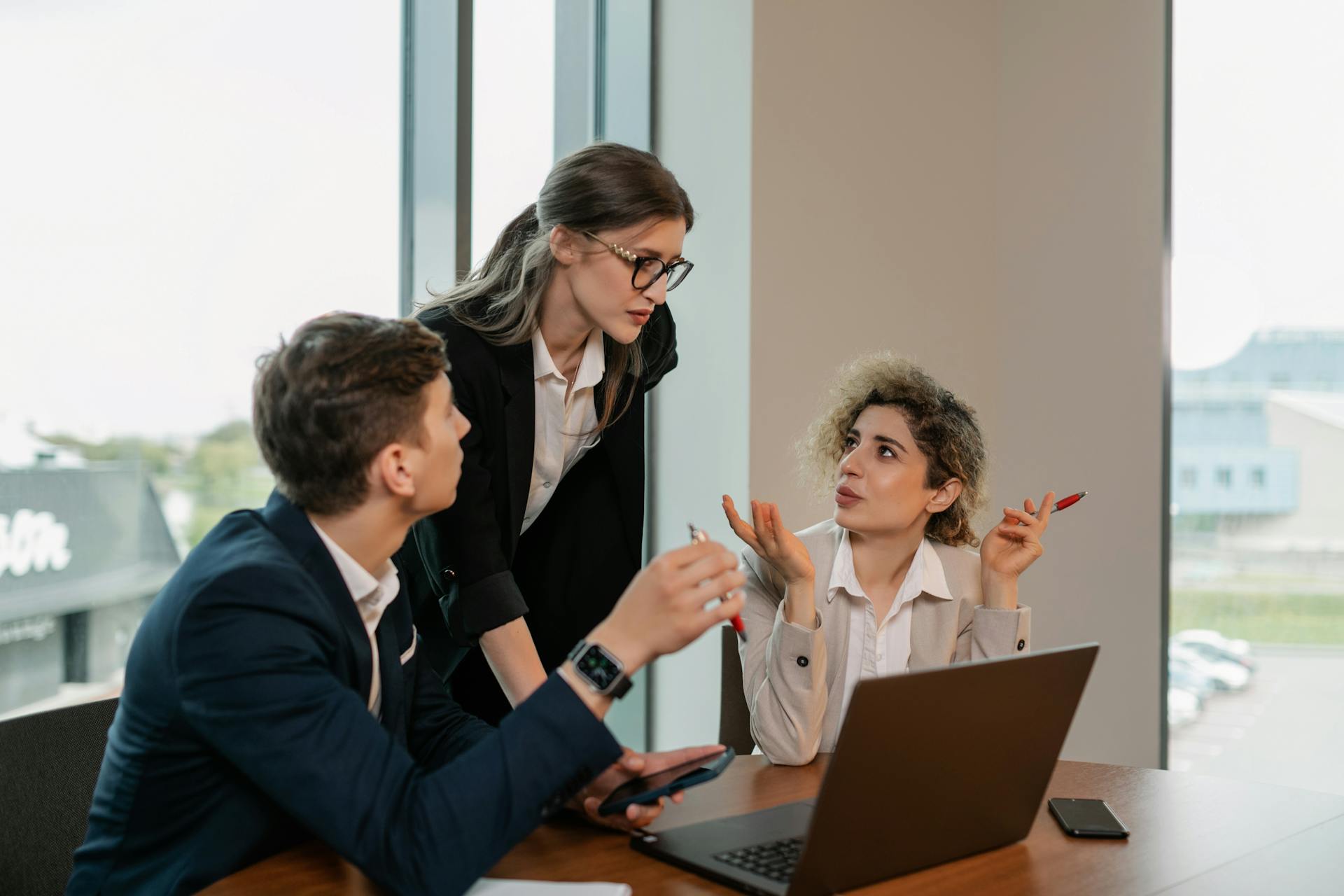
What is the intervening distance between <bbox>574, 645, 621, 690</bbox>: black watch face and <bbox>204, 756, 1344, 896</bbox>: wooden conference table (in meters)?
0.21

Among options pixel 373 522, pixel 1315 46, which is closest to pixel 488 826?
pixel 373 522

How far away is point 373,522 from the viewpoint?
130 centimetres

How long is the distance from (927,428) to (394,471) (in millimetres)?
1217

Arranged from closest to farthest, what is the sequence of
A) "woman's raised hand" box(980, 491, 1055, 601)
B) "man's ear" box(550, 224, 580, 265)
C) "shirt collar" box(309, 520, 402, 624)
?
"shirt collar" box(309, 520, 402, 624) → "man's ear" box(550, 224, 580, 265) → "woman's raised hand" box(980, 491, 1055, 601)

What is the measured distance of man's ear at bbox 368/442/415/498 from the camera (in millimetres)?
1261

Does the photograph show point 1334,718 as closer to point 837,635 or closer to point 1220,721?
point 1220,721

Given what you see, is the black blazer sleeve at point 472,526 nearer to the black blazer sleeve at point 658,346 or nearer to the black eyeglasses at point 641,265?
the black eyeglasses at point 641,265

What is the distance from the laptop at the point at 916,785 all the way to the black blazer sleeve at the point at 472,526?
0.58 metres

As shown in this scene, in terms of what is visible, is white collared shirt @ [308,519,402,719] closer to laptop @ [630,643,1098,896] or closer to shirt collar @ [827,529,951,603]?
laptop @ [630,643,1098,896]

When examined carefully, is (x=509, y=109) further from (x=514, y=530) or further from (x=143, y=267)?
(x=514, y=530)

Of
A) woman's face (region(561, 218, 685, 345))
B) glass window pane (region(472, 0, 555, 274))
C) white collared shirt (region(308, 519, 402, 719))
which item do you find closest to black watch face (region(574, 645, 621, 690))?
white collared shirt (region(308, 519, 402, 719))

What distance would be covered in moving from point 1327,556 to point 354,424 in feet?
10.5

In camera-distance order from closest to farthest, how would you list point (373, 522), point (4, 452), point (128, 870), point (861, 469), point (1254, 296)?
point (128, 870), point (373, 522), point (4, 452), point (861, 469), point (1254, 296)

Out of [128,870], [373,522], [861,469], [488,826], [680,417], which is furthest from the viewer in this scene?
[680,417]
